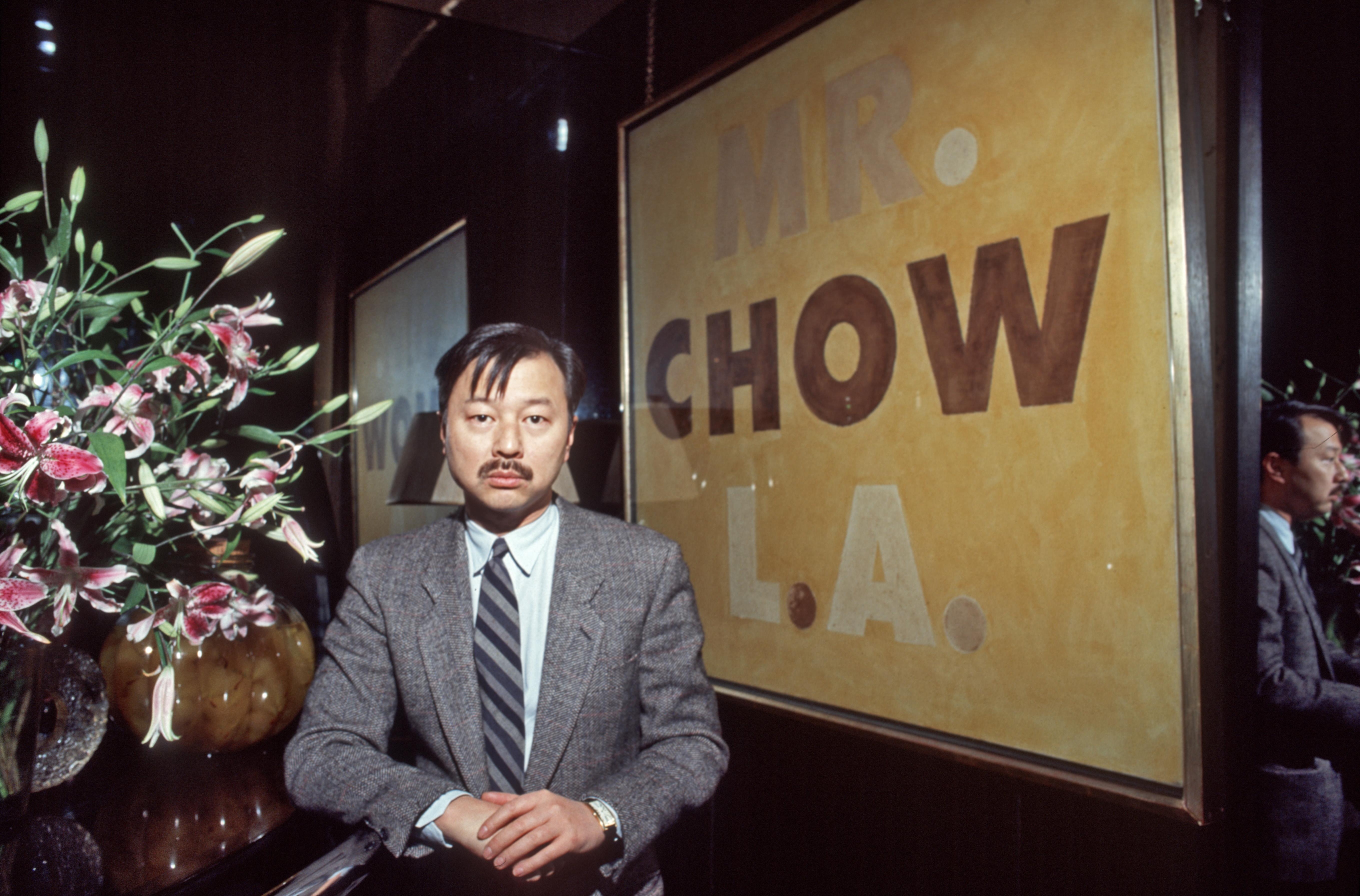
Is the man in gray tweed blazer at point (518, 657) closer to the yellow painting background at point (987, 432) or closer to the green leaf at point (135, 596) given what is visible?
the green leaf at point (135, 596)

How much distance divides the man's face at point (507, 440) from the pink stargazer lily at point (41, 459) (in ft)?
1.38

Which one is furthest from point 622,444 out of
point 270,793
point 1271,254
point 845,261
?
point 1271,254

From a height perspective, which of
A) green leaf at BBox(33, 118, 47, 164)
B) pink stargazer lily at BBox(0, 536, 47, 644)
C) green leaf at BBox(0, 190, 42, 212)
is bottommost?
pink stargazer lily at BBox(0, 536, 47, 644)

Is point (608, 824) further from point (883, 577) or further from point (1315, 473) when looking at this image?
point (1315, 473)

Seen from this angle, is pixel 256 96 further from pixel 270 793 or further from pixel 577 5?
pixel 270 793

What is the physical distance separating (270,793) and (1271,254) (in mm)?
1539

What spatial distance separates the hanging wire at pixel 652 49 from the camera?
1.99m

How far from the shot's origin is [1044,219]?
3.93ft

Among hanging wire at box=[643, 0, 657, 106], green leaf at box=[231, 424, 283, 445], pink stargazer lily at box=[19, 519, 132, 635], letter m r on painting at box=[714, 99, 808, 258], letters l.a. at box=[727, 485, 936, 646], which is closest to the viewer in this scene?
pink stargazer lily at box=[19, 519, 132, 635]

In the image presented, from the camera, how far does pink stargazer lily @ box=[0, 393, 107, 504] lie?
0.80 metres

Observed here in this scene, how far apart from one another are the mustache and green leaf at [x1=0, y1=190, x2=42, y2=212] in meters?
0.59

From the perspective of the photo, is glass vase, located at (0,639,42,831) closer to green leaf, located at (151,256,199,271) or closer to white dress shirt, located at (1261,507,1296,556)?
green leaf, located at (151,256,199,271)

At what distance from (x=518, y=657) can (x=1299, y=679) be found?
985 mm

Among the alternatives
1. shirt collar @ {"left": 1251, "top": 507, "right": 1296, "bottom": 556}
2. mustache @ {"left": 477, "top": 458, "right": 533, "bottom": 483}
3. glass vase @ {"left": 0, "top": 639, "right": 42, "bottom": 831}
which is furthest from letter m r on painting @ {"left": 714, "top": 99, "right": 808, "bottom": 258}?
glass vase @ {"left": 0, "top": 639, "right": 42, "bottom": 831}
